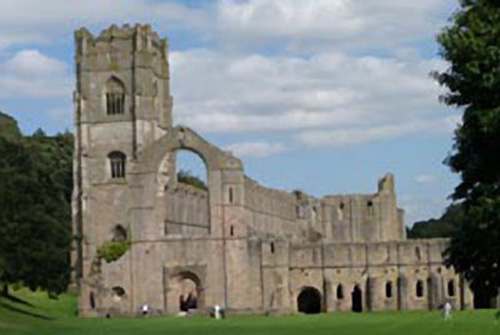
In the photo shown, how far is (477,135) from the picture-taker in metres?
26.7

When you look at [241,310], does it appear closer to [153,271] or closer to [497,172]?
[153,271]

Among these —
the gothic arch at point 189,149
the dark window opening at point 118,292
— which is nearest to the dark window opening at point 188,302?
the dark window opening at point 118,292

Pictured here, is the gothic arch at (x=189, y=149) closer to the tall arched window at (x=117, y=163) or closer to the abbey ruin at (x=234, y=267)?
the abbey ruin at (x=234, y=267)

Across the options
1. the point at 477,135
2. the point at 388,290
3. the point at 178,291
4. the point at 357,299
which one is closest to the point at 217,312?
the point at 178,291

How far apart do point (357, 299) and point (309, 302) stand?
3832mm

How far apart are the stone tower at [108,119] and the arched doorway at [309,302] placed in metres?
19.3

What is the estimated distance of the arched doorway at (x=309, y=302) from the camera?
3445 inches

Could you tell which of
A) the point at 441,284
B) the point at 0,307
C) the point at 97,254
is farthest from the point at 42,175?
the point at 441,284

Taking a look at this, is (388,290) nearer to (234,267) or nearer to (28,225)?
(234,267)

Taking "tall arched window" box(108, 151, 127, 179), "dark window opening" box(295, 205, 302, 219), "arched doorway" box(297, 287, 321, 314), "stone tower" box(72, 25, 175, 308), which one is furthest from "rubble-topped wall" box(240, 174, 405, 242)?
"arched doorway" box(297, 287, 321, 314)

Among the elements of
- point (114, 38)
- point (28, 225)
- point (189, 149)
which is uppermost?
point (114, 38)

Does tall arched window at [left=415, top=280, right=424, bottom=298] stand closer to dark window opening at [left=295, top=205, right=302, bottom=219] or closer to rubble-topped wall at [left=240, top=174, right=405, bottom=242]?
rubble-topped wall at [left=240, top=174, right=405, bottom=242]

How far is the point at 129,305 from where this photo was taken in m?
83.2

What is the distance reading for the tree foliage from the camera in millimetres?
66438
